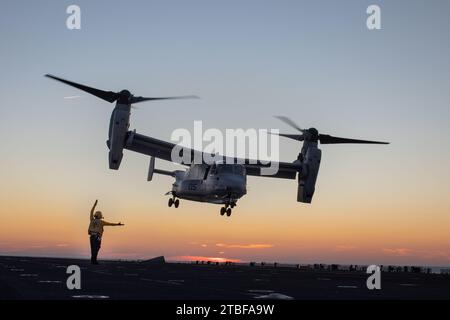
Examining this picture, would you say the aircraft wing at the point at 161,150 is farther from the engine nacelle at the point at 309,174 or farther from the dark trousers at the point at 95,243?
the dark trousers at the point at 95,243

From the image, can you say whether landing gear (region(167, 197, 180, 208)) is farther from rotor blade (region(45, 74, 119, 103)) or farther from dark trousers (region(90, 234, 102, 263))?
dark trousers (region(90, 234, 102, 263))

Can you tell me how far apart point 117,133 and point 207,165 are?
7844 mm

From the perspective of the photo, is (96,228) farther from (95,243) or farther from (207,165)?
(207,165)

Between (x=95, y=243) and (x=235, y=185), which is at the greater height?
(x=235, y=185)

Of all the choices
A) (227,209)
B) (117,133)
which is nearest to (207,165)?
(227,209)

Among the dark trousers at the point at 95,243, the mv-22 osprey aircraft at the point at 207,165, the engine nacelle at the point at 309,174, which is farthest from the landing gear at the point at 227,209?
the dark trousers at the point at 95,243

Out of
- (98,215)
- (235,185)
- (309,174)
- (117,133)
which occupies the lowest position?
(98,215)

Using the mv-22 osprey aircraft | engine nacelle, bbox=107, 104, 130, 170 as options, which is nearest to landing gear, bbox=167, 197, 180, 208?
the mv-22 osprey aircraft

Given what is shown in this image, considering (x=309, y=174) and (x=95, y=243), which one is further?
(x=309, y=174)

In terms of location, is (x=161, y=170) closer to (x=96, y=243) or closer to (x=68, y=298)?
(x=96, y=243)

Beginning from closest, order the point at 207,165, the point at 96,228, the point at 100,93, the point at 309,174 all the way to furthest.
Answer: the point at 96,228 < the point at 100,93 < the point at 207,165 < the point at 309,174

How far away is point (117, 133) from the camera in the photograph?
3881 cm
